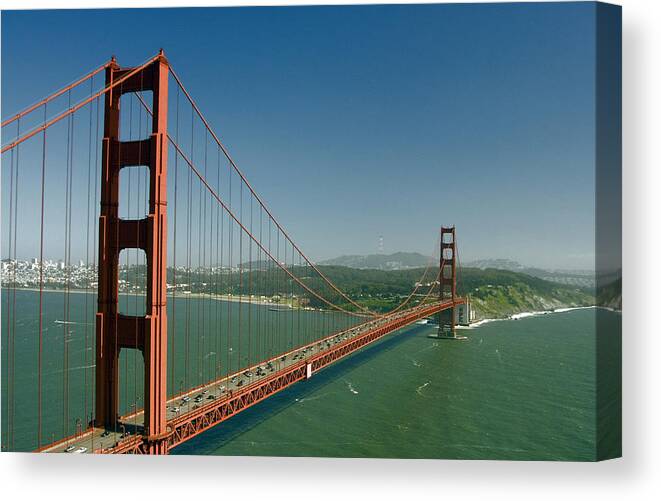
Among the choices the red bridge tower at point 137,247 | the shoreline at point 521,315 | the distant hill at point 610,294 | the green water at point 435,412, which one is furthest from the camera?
the shoreline at point 521,315

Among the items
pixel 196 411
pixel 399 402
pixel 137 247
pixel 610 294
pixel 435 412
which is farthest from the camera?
pixel 399 402

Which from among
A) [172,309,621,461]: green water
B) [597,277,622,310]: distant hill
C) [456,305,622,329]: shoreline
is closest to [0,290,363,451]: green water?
[172,309,621,461]: green water

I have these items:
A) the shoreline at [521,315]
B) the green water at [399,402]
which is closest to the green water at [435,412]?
the green water at [399,402]

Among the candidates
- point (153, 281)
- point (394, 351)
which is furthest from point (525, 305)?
point (153, 281)

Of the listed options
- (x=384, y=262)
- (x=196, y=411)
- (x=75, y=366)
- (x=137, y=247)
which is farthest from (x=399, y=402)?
(x=384, y=262)

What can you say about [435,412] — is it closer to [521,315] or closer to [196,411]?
[196,411]

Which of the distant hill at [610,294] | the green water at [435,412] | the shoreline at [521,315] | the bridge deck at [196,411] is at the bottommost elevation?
the shoreline at [521,315]

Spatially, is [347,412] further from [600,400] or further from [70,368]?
[70,368]

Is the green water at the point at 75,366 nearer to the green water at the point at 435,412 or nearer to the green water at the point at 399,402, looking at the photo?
the green water at the point at 399,402

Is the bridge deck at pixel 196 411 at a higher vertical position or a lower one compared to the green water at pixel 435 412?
higher
